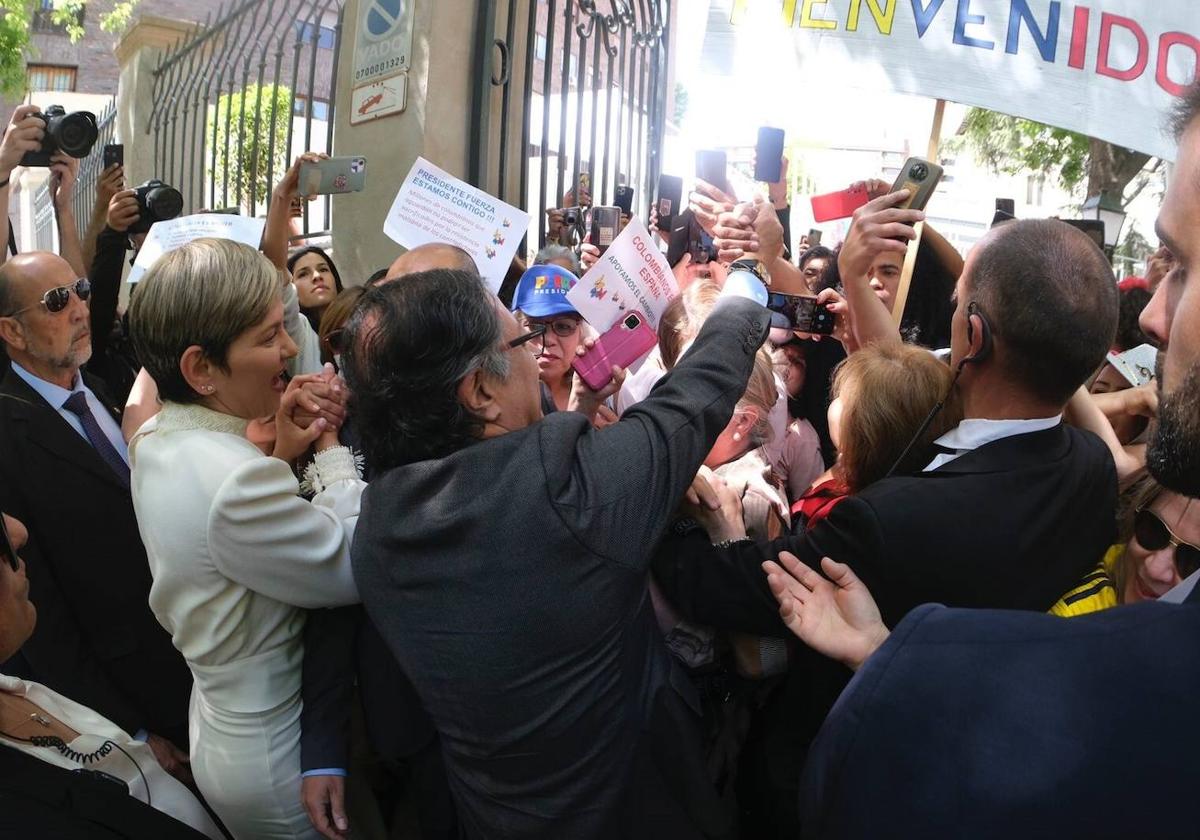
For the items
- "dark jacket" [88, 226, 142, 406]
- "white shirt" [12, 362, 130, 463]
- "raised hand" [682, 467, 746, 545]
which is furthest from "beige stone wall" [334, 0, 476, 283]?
"raised hand" [682, 467, 746, 545]

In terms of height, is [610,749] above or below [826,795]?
below

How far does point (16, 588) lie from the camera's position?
5.24ft

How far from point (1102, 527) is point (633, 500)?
1053 mm

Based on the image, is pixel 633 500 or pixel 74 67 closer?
pixel 633 500

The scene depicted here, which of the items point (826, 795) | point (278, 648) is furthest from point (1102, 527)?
point (278, 648)

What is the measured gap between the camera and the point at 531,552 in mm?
1453

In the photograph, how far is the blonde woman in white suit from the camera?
5.60ft

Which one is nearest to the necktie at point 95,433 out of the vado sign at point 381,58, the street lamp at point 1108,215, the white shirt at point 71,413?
the white shirt at point 71,413

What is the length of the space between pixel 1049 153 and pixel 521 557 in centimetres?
1650

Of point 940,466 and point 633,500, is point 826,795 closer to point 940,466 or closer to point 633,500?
point 633,500

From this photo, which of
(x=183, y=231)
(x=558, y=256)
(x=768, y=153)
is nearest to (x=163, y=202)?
(x=183, y=231)

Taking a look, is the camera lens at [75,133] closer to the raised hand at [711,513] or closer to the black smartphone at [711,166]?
the black smartphone at [711,166]

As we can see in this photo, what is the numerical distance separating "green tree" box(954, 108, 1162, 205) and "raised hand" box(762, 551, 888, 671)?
12.1m

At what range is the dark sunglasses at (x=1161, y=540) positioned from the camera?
171 centimetres
